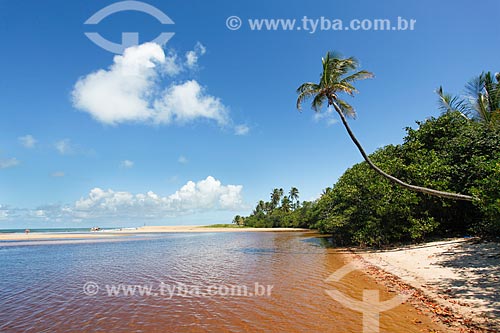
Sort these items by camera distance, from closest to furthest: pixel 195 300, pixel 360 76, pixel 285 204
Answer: pixel 195 300 < pixel 360 76 < pixel 285 204

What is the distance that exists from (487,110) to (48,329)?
2854 centimetres

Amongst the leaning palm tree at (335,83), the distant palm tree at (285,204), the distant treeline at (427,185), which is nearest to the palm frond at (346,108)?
the leaning palm tree at (335,83)

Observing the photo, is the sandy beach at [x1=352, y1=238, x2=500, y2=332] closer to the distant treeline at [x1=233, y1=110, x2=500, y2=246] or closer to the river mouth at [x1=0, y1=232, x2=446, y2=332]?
the river mouth at [x1=0, y1=232, x2=446, y2=332]

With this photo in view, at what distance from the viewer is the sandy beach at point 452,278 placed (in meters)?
6.81

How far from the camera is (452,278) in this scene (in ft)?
32.2

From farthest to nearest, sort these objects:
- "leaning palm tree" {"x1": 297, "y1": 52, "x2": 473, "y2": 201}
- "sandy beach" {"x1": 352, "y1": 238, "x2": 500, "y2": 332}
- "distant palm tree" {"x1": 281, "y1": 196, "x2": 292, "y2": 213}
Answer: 1. "distant palm tree" {"x1": 281, "y1": 196, "x2": 292, "y2": 213}
2. "leaning palm tree" {"x1": 297, "y1": 52, "x2": 473, "y2": 201}
3. "sandy beach" {"x1": 352, "y1": 238, "x2": 500, "y2": 332}

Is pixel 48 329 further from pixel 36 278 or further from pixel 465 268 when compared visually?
pixel 465 268

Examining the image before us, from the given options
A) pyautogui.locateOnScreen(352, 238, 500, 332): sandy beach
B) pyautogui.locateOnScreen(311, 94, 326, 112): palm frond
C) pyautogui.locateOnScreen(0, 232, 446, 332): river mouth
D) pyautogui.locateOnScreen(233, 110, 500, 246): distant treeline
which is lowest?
pyautogui.locateOnScreen(0, 232, 446, 332): river mouth

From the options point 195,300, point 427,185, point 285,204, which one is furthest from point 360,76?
point 285,204

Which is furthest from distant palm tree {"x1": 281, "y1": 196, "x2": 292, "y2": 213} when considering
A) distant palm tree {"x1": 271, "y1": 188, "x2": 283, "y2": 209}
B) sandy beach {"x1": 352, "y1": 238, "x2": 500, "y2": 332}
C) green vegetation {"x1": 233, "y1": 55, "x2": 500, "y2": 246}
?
sandy beach {"x1": 352, "y1": 238, "x2": 500, "y2": 332}

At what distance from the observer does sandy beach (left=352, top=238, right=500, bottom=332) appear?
6.81m

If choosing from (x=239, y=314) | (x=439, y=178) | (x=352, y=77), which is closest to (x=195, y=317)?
(x=239, y=314)

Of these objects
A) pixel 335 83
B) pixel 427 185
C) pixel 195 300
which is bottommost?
pixel 195 300

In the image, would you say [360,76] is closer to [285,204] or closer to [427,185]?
[427,185]
